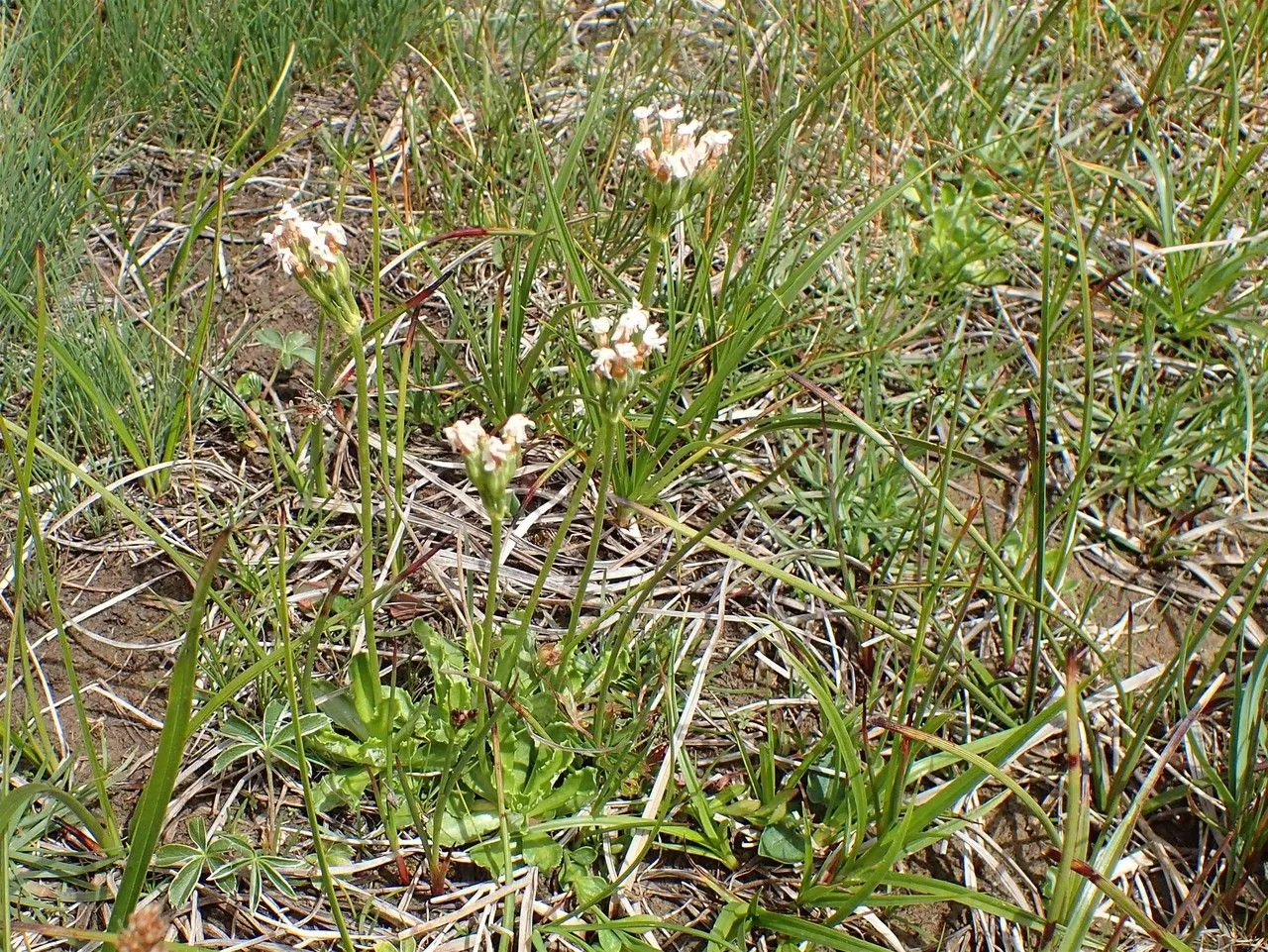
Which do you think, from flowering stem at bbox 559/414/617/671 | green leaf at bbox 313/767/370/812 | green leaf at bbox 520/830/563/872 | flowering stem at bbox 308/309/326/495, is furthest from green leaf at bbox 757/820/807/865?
flowering stem at bbox 308/309/326/495

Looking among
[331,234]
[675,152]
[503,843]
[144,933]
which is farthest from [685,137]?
[144,933]

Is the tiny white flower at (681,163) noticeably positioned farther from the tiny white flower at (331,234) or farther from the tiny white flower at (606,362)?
the tiny white flower at (331,234)

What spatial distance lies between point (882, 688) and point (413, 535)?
0.86 meters

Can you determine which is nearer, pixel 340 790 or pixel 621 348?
pixel 621 348

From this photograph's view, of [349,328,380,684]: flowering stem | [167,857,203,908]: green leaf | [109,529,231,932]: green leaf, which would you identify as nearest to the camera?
[109,529,231,932]: green leaf

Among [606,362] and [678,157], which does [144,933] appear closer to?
[606,362]

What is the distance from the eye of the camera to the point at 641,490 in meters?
1.90

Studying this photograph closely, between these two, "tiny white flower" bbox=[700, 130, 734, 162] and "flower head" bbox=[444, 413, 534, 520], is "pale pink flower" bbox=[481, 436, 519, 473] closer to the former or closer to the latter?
"flower head" bbox=[444, 413, 534, 520]

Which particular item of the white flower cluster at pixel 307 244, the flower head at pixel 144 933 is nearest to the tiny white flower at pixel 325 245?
the white flower cluster at pixel 307 244

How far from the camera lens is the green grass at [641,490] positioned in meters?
1.51

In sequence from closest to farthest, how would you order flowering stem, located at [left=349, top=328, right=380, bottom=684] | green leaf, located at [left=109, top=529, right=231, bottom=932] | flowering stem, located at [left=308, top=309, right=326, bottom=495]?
1. green leaf, located at [left=109, top=529, right=231, bottom=932]
2. flowering stem, located at [left=349, top=328, right=380, bottom=684]
3. flowering stem, located at [left=308, top=309, right=326, bottom=495]

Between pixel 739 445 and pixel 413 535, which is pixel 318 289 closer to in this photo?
pixel 413 535

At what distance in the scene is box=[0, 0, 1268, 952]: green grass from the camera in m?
1.51

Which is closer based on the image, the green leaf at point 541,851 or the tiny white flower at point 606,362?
the tiny white flower at point 606,362
